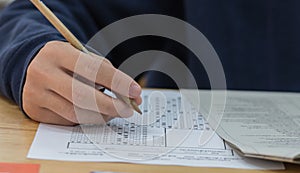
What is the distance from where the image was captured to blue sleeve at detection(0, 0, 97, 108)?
0.70 m

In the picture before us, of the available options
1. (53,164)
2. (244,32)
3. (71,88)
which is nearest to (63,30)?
(71,88)

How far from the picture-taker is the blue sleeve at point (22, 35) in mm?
697

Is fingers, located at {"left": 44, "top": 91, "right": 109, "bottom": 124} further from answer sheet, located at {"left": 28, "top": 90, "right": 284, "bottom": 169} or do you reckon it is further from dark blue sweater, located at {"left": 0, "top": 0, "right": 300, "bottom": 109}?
dark blue sweater, located at {"left": 0, "top": 0, "right": 300, "bottom": 109}

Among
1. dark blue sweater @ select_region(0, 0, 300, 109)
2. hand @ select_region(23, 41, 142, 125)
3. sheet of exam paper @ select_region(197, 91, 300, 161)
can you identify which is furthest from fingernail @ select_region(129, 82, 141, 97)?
dark blue sweater @ select_region(0, 0, 300, 109)

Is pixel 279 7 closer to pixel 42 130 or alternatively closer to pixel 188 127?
pixel 188 127

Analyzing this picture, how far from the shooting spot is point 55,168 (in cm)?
55

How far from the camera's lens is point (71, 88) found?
0.63 metres

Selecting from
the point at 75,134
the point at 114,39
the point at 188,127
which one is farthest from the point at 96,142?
the point at 114,39

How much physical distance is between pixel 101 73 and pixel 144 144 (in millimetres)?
104

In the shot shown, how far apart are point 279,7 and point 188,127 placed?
0.47 meters

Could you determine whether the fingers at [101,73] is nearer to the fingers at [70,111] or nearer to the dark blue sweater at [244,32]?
the fingers at [70,111]

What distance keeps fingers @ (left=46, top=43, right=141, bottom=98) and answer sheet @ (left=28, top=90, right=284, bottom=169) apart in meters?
0.06

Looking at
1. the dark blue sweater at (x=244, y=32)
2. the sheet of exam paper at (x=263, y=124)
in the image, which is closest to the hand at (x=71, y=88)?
the sheet of exam paper at (x=263, y=124)

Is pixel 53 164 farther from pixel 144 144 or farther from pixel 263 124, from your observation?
pixel 263 124
